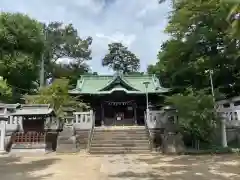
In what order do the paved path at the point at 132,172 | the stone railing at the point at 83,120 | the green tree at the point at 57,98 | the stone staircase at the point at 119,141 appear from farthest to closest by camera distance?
the green tree at the point at 57,98 → the stone railing at the point at 83,120 → the stone staircase at the point at 119,141 → the paved path at the point at 132,172

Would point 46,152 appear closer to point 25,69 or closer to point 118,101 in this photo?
point 118,101

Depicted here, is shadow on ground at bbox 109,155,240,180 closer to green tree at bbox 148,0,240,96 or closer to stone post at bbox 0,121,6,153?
green tree at bbox 148,0,240,96

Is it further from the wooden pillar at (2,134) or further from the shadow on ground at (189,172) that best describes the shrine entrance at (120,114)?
the shadow on ground at (189,172)

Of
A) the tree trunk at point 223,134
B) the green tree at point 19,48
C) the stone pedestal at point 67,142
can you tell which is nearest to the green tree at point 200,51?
the tree trunk at point 223,134

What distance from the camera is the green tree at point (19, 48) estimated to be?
2691 cm

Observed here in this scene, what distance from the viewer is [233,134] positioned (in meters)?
16.9

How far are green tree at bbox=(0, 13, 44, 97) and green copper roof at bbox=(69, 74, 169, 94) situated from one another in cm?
626

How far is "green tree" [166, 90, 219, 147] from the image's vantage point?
48.1 feet

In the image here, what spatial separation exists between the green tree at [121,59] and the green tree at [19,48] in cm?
2412

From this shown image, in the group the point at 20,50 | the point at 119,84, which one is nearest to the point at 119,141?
the point at 119,84

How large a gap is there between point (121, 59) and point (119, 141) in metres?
37.0

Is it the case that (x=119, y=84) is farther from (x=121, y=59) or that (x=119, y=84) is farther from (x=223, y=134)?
(x=121, y=59)

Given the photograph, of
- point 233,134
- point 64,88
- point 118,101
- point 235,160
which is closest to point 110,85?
point 118,101

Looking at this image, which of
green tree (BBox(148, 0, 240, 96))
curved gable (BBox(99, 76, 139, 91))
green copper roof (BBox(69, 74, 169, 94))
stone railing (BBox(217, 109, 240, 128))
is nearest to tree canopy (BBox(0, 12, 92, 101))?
green copper roof (BBox(69, 74, 169, 94))
